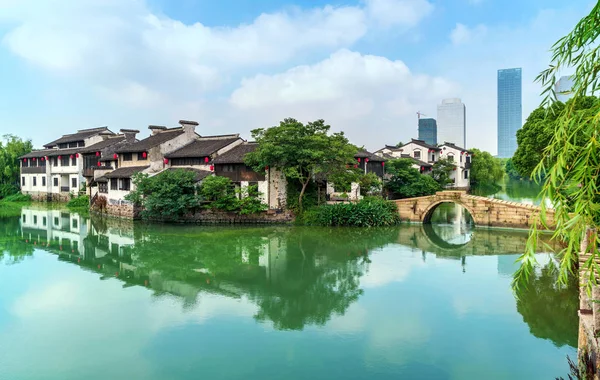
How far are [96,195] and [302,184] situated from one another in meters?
16.1

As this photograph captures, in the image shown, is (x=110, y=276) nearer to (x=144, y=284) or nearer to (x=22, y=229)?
(x=144, y=284)

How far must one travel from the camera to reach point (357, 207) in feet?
79.5

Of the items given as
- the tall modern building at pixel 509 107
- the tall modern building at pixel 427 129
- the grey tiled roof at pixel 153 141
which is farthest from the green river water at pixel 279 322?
the tall modern building at pixel 509 107

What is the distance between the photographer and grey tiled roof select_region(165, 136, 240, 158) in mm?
27812

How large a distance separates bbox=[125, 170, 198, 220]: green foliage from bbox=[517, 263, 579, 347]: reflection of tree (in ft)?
57.9

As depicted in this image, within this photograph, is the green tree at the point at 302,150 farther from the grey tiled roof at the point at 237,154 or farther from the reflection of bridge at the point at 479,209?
the reflection of bridge at the point at 479,209

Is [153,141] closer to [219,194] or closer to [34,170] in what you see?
[219,194]

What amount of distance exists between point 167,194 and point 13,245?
759cm

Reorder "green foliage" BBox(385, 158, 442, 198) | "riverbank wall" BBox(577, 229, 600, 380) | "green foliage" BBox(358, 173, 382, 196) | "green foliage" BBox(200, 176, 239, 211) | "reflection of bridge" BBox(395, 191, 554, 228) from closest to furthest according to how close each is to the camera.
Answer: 1. "riverbank wall" BBox(577, 229, 600, 380)
2. "reflection of bridge" BBox(395, 191, 554, 228)
3. "green foliage" BBox(200, 176, 239, 211)
4. "green foliage" BBox(358, 173, 382, 196)
5. "green foliage" BBox(385, 158, 442, 198)

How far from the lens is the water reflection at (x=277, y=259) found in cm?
1101

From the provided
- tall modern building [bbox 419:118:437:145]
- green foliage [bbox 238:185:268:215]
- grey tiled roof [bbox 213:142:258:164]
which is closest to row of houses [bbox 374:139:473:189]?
grey tiled roof [bbox 213:142:258:164]

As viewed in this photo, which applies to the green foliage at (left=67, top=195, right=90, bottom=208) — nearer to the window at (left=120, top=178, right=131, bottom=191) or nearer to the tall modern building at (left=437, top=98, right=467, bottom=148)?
the window at (left=120, top=178, right=131, bottom=191)

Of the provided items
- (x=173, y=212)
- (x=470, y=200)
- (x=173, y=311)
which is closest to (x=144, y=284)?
(x=173, y=311)

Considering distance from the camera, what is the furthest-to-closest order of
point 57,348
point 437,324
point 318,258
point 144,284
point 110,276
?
point 318,258 → point 110,276 → point 144,284 → point 437,324 → point 57,348
